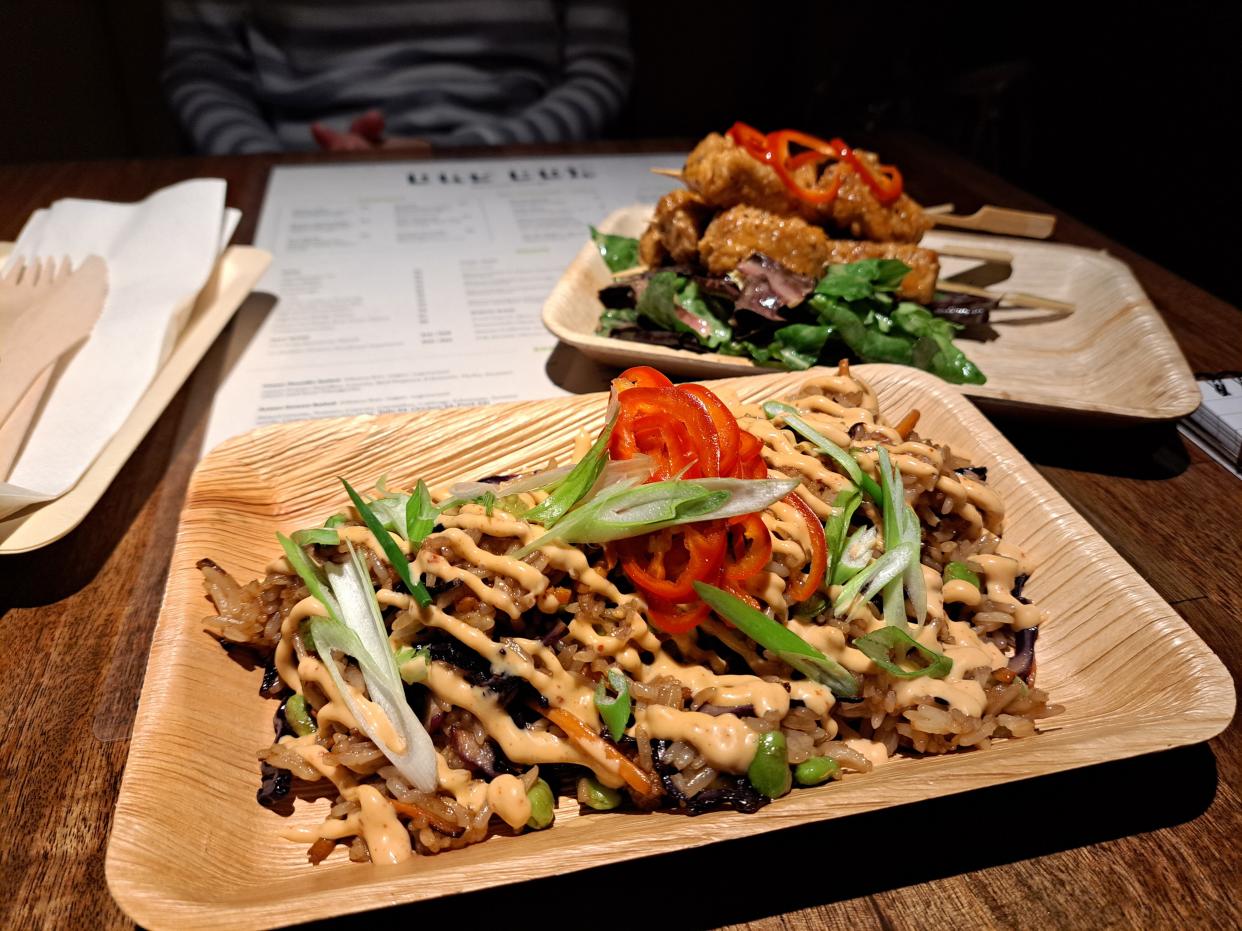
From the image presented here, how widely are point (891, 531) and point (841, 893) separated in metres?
0.66

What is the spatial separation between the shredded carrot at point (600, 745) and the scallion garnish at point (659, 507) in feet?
0.87

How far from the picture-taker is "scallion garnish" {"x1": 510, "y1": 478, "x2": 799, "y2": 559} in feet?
4.65

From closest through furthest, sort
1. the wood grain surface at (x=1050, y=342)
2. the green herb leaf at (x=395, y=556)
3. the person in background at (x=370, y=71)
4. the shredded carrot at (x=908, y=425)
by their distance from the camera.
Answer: the green herb leaf at (x=395, y=556) < the shredded carrot at (x=908, y=425) < the wood grain surface at (x=1050, y=342) < the person in background at (x=370, y=71)

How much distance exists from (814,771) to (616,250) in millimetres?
2075

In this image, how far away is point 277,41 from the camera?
4938mm

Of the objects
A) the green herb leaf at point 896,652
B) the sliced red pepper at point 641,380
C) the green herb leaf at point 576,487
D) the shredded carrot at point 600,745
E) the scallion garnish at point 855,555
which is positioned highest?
the sliced red pepper at point 641,380

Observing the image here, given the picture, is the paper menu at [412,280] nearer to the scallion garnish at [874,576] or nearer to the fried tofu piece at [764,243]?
the fried tofu piece at [764,243]

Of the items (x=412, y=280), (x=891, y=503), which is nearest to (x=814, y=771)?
(x=891, y=503)

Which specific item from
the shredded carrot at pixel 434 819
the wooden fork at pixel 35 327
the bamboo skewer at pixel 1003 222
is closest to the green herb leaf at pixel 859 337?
the bamboo skewer at pixel 1003 222

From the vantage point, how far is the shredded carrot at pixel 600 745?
4.36 feet

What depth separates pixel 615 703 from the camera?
137 centimetres

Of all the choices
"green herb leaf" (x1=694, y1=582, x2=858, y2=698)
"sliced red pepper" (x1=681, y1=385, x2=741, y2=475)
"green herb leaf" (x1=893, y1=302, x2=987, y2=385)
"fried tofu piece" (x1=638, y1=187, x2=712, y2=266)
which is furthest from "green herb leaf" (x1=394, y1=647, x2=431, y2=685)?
"fried tofu piece" (x1=638, y1=187, x2=712, y2=266)

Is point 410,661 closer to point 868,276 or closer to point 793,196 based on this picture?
point 868,276

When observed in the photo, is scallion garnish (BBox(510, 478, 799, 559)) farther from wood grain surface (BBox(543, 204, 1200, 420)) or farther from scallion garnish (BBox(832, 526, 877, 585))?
wood grain surface (BBox(543, 204, 1200, 420))
